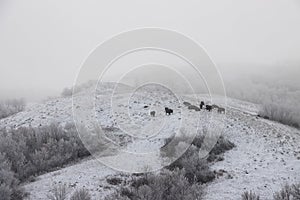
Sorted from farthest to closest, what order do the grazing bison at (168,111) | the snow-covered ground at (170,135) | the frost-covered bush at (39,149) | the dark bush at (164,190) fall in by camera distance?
the grazing bison at (168,111) → the frost-covered bush at (39,149) → the snow-covered ground at (170,135) → the dark bush at (164,190)

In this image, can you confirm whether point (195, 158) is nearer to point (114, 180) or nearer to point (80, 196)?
point (114, 180)

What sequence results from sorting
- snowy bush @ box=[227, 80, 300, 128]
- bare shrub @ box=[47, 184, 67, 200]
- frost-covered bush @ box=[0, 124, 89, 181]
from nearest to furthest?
bare shrub @ box=[47, 184, 67, 200] → frost-covered bush @ box=[0, 124, 89, 181] → snowy bush @ box=[227, 80, 300, 128]

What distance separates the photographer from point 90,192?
8.30m

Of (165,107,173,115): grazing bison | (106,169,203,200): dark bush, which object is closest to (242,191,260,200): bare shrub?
(106,169,203,200): dark bush

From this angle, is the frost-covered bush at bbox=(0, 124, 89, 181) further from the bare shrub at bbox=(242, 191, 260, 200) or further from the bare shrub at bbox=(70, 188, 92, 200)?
the bare shrub at bbox=(242, 191, 260, 200)

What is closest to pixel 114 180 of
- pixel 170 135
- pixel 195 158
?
pixel 195 158

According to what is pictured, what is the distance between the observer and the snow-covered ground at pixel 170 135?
8.77 m

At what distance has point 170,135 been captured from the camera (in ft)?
40.2

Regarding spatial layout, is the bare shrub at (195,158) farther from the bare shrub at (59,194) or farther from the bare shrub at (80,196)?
the bare shrub at (59,194)

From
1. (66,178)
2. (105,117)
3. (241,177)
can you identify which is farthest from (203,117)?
(66,178)

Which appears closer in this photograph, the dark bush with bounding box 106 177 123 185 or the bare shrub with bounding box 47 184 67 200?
the bare shrub with bounding box 47 184 67 200

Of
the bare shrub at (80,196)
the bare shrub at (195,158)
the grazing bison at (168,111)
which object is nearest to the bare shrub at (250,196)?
the bare shrub at (195,158)

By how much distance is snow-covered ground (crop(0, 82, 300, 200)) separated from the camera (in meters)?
8.77

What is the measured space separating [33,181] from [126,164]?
2617 millimetres
